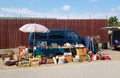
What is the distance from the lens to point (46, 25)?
93.9ft

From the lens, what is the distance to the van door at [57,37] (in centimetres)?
2300

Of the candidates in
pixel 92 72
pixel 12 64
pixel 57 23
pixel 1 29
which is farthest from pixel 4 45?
pixel 92 72

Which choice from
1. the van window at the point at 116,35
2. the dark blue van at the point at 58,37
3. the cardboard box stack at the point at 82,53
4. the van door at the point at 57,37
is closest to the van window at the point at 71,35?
the dark blue van at the point at 58,37

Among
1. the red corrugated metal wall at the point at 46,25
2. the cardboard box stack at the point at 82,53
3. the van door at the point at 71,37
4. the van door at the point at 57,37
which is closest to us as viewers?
the cardboard box stack at the point at 82,53

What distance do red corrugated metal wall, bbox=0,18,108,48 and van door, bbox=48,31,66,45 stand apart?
519cm

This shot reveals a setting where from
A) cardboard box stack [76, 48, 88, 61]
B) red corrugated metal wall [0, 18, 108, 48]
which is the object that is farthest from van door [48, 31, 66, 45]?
red corrugated metal wall [0, 18, 108, 48]

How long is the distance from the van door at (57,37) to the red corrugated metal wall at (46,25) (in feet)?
17.0

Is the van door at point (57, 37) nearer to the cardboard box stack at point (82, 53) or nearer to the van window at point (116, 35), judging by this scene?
the cardboard box stack at point (82, 53)

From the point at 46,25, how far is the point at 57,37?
566 cm

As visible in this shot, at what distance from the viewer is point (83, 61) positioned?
60.1 feet

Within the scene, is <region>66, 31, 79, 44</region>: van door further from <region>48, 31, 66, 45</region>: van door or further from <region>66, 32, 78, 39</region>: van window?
<region>48, 31, 66, 45</region>: van door

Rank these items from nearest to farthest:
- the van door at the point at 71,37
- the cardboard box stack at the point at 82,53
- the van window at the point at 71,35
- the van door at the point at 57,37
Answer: the cardboard box stack at the point at 82,53, the van door at the point at 57,37, the van door at the point at 71,37, the van window at the point at 71,35

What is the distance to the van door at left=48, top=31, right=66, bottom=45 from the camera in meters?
23.0

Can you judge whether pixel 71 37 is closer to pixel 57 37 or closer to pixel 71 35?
pixel 71 35
